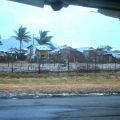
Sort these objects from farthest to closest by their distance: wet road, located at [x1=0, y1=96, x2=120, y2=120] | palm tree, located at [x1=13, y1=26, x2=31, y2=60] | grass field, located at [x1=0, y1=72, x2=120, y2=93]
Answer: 1. palm tree, located at [x1=13, y1=26, x2=31, y2=60]
2. grass field, located at [x1=0, y1=72, x2=120, y2=93]
3. wet road, located at [x1=0, y1=96, x2=120, y2=120]

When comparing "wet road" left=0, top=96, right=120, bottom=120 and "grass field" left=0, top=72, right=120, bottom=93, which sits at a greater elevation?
"grass field" left=0, top=72, right=120, bottom=93

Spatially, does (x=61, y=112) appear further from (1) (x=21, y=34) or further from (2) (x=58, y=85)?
A: (1) (x=21, y=34)

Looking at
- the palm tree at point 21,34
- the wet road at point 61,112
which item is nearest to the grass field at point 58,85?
the wet road at point 61,112

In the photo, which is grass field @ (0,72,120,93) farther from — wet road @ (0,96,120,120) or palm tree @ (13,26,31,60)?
palm tree @ (13,26,31,60)

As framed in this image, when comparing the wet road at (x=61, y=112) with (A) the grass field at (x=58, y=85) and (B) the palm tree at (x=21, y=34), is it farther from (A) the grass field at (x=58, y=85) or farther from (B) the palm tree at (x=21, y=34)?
(B) the palm tree at (x=21, y=34)

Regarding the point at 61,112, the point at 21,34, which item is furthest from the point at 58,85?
the point at 21,34

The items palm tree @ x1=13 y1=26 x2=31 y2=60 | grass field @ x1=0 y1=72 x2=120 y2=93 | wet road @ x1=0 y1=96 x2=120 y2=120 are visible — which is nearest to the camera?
wet road @ x1=0 y1=96 x2=120 y2=120

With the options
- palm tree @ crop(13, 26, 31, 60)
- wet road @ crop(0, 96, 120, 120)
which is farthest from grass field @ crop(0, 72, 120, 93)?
palm tree @ crop(13, 26, 31, 60)

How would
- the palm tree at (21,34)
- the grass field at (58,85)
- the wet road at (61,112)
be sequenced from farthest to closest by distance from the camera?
the palm tree at (21,34) → the grass field at (58,85) → the wet road at (61,112)

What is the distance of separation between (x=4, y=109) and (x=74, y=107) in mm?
2269

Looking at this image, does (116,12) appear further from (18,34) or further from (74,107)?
(18,34)

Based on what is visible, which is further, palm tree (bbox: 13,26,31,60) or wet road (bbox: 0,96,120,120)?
palm tree (bbox: 13,26,31,60)

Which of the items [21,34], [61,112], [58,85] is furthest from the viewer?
[21,34]

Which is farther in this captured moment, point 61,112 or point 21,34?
point 21,34
